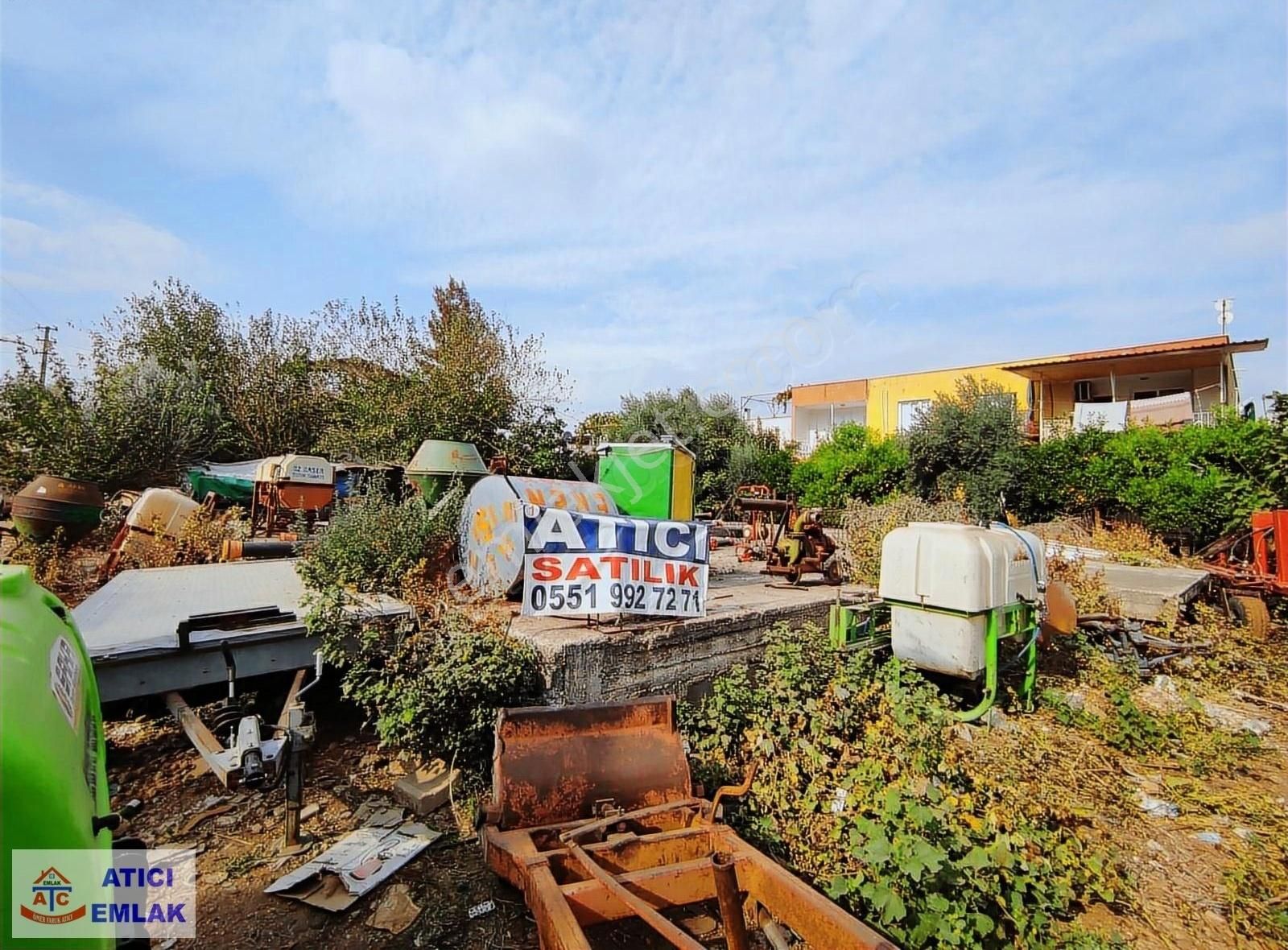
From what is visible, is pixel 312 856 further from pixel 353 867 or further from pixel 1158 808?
pixel 1158 808

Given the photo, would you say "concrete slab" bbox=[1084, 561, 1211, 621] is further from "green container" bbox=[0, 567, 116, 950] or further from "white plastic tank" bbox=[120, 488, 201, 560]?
"white plastic tank" bbox=[120, 488, 201, 560]

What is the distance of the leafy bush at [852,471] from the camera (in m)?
21.0

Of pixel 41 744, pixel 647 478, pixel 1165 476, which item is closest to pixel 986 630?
pixel 647 478

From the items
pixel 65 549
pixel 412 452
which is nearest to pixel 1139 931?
pixel 65 549

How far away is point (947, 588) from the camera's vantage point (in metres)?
5.45

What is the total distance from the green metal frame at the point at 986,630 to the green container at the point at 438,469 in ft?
18.6

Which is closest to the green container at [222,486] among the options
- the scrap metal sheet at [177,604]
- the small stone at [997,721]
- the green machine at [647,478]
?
the scrap metal sheet at [177,604]

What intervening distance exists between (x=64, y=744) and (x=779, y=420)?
33735mm

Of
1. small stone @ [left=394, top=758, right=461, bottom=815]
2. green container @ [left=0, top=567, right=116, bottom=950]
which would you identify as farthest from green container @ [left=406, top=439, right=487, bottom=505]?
green container @ [left=0, top=567, right=116, bottom=950]

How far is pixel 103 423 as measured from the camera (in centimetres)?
1482

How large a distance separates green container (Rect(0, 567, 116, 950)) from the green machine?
6.00 m

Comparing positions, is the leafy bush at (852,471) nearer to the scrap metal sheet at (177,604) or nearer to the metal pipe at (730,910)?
the scrap metal sheet at (177,604)

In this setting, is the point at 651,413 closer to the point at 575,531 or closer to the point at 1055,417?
the point at 1055,417

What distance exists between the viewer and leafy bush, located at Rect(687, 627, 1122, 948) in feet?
9.75
